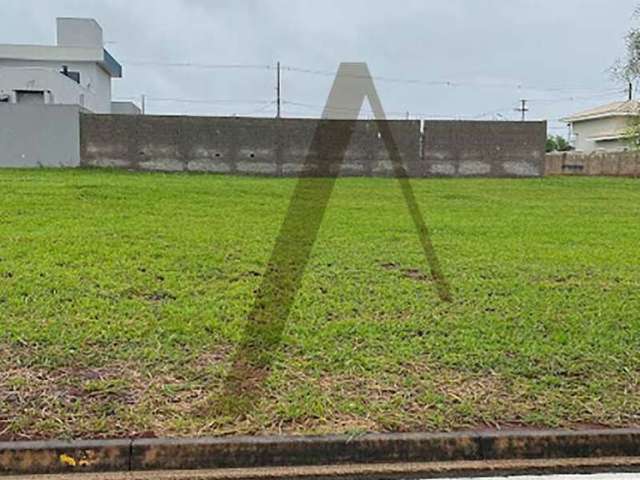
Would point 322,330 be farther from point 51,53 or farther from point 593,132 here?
point 593,132

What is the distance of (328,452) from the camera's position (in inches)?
111

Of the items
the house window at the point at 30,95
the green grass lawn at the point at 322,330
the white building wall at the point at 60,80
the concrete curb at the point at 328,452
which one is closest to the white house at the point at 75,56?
the white building wall at the point at 60,80

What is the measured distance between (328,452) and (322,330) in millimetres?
1417

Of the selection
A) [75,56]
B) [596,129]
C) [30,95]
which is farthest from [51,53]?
[596,129]

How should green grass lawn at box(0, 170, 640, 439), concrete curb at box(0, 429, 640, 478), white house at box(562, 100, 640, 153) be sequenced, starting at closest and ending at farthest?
1. concrete curb at box(0, 429, 640, 478)
2. green grass lawn at box(0, 170, 640, 439)
3. white house at box(562, 100, 640, 153)

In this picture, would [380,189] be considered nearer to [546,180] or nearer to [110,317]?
[546,180]

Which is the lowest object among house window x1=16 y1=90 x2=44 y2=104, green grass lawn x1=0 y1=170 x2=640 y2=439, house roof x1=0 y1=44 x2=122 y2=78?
green grass lawn x1=0 y1=170 x2=640 y2=439

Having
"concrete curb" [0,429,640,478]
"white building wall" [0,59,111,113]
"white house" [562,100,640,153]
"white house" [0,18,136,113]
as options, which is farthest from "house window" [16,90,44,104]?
"white house" [562,100,640,153]

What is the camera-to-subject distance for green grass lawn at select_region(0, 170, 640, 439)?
10.2ft

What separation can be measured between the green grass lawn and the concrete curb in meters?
0.10

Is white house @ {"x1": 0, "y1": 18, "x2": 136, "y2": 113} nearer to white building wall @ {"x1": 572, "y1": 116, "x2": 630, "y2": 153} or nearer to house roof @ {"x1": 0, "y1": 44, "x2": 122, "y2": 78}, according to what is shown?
house roof @ {"x1": 0, "y1": 44, "x2": 122, "y2": 78}

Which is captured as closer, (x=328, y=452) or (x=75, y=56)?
(x=328, y=452)

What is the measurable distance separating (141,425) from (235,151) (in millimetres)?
17600

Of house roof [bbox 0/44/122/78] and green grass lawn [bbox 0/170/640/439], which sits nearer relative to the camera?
green grass lawn [bbox 0/170/640/439]
